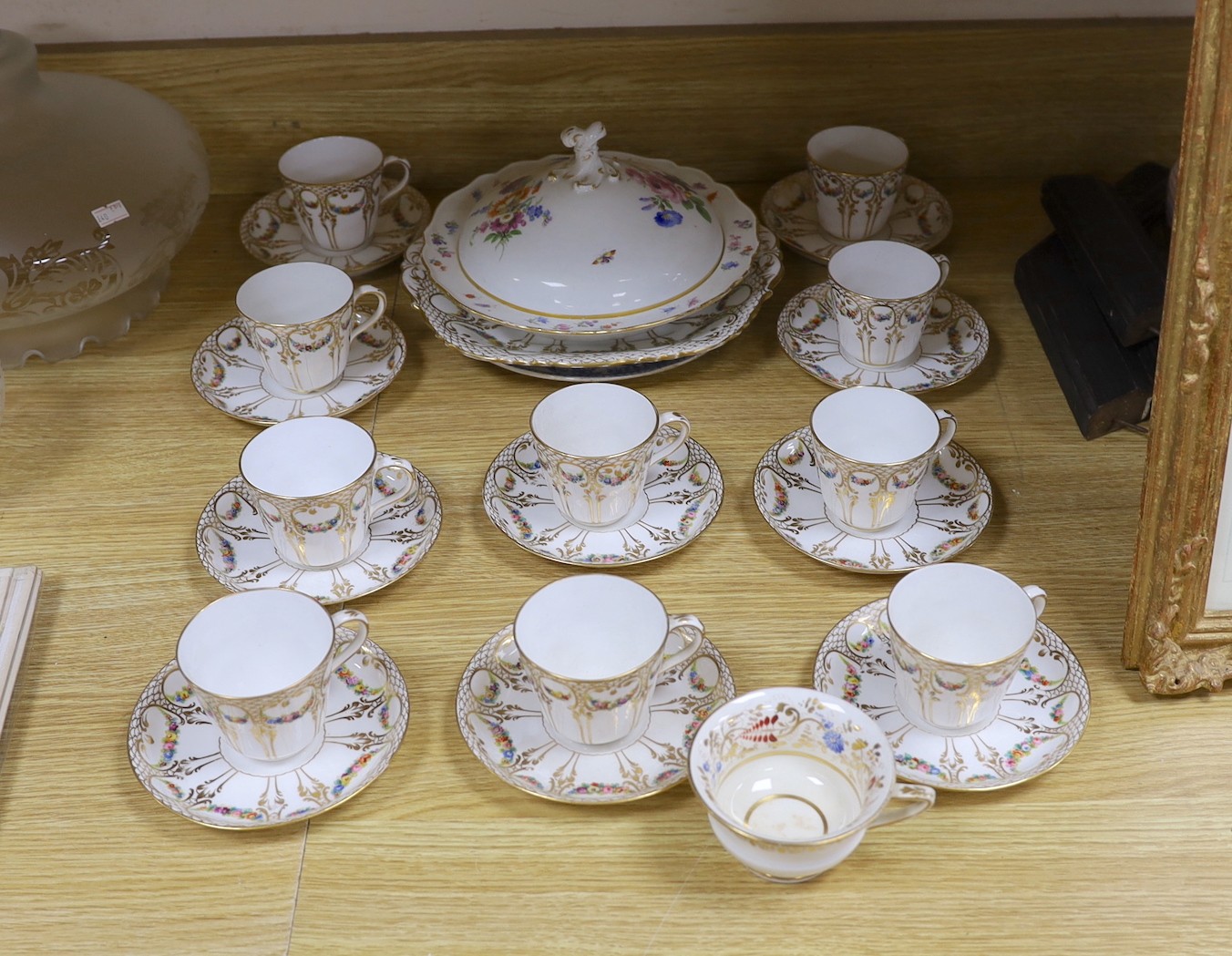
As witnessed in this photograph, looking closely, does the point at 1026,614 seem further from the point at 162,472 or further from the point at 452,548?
the point at 162,472

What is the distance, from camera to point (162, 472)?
2.99 feet

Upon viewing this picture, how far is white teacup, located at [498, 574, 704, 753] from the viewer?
2.20ft

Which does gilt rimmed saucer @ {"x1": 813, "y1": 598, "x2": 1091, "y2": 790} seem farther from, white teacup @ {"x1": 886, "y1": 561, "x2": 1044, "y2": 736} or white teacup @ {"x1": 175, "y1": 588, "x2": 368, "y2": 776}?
white teacup @ {"x1": 175, "y1": 588, "x2": 368, "y2": 776}

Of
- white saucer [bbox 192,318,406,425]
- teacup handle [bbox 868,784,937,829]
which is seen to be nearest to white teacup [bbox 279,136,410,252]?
white saucer [bbox 192,318,406,425]

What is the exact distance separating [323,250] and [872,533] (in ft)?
1.75

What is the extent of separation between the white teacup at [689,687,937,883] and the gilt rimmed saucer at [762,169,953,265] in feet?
1.66

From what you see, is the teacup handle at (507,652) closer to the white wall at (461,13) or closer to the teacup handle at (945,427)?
the teacup handle at (945,427)

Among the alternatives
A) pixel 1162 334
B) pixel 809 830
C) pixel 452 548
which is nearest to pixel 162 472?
pixel 452 548

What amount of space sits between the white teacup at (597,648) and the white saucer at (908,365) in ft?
1.01

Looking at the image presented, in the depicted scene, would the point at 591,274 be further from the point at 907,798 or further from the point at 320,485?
the point at 907,798

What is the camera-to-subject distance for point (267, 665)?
71 centimetres

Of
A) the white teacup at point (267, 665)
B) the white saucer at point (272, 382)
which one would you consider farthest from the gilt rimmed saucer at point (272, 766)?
the white saucer at point (272, 382)

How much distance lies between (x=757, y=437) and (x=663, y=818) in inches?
13.0

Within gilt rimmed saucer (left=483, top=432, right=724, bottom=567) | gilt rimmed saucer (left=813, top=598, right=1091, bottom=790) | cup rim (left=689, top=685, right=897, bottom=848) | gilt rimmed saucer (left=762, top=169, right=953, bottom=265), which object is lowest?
gilt rimmed saucer (left=813, top=598, right=1091, bottom=790)
